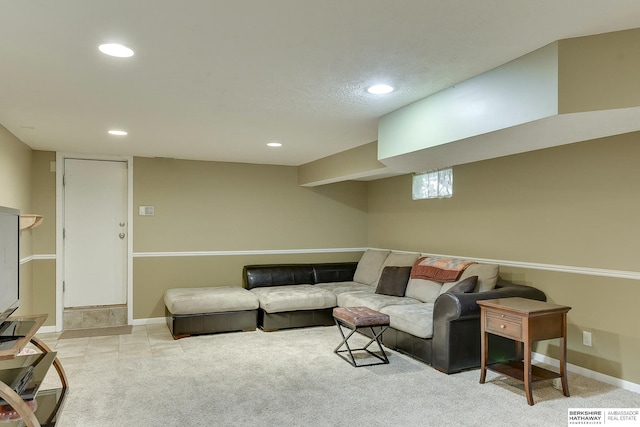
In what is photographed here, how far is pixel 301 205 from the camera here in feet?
21.4

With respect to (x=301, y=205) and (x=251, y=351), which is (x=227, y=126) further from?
(x=301, y=205)

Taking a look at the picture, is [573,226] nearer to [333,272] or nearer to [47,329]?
[333,272]

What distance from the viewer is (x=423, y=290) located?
4.71 m

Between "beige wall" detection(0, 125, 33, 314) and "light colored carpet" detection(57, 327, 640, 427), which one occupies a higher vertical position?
"beige wall" detection(0, 125, 33, 314)

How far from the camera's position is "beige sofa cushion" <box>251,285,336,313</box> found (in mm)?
5035

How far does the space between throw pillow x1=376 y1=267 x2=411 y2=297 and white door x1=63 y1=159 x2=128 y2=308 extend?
339 centimetres

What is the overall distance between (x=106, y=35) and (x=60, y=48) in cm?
35

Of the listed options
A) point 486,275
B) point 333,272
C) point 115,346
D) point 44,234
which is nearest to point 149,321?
point 115,346

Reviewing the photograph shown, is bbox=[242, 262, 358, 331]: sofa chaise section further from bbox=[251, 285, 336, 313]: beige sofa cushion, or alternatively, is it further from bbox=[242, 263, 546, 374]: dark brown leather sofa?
bbox=[242, 263, 546, 374]: dark brown leather sofa

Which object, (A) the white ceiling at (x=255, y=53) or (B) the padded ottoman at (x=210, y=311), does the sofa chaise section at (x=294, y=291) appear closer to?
(B) the padded ottoman at (x=210, y=311)

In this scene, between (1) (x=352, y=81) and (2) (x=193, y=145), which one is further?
(2) (x=193, y=145)

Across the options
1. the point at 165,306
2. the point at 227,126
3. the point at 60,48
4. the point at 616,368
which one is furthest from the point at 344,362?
the point at 60,48

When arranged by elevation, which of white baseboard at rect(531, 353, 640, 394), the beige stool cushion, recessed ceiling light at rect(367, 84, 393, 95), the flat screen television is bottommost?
white baseboard at rect(531, 353, 640, 394)

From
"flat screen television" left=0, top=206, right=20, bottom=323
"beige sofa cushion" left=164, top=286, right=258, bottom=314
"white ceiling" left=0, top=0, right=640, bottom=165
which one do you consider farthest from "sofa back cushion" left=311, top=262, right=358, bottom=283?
"flat screen television" left=0, top=206, right=20, bottom=323
